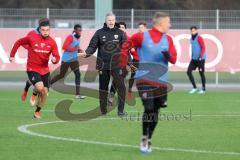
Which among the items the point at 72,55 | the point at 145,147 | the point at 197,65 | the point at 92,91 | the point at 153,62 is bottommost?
the point at 92,91

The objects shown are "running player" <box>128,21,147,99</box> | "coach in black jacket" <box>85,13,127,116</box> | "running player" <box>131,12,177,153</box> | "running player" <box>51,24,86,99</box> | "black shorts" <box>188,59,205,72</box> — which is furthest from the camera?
"black shorts" <box>188,59,205,72</box>

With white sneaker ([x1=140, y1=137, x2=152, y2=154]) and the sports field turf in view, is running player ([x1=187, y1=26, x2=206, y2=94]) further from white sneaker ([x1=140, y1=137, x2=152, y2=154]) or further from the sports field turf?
white sneaker ([x1=140, y1=137, x2=152, y2=154])

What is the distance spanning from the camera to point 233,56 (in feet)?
89.6

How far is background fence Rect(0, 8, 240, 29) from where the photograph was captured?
2797cm

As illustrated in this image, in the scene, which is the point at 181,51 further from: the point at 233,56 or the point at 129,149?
the point at 129,149

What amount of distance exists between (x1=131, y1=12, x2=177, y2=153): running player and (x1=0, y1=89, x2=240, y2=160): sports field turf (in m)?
0.46

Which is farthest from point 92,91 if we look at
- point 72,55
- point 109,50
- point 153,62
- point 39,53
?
point 153,62

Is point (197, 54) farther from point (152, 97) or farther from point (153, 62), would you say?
point (152, 97)

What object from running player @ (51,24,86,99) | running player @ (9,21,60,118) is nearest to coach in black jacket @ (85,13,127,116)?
running player @ (9,21,60,118)

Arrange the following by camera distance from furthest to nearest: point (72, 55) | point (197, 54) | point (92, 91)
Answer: point (92, 91), point (197, 54), point (72, 55)

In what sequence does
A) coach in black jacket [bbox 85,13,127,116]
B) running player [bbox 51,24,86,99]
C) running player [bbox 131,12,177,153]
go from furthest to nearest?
running player [bbox 51,24,86,99]
coach in black jacket [bbox 85,13,127,116]
running player [bbox 131,12,177,153]

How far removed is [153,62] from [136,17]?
17853 millimetres

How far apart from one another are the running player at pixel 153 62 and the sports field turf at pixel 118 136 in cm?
46

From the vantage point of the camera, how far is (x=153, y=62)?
11.1 meters
